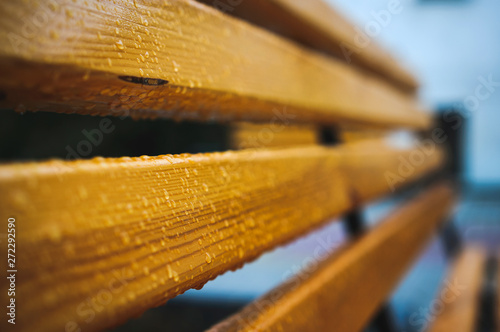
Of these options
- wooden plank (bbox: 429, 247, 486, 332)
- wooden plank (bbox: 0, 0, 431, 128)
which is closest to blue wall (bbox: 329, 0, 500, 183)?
wooden plank (bbox: 429, 247, 486, 332)

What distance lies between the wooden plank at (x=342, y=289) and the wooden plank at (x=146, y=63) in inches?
13.0

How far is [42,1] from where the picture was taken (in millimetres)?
393

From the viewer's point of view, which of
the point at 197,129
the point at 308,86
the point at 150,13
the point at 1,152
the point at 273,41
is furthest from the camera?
the point at 1,152

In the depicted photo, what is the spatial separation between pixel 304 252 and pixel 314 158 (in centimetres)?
298

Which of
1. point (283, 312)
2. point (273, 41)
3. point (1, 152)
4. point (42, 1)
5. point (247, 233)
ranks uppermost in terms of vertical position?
point (1, 152)

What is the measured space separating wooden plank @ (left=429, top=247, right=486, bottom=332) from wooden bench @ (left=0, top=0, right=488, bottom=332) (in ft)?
1.16

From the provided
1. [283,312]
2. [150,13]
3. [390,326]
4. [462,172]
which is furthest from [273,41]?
[462,172]

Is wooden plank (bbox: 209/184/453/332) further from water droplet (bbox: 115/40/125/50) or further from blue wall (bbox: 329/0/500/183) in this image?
blue wall (bbox: 329/0/500/183)

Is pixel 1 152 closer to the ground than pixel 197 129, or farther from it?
farther from it

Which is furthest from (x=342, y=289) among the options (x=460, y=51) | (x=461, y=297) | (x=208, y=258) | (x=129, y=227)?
(x=460, y=51)

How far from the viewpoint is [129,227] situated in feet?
1.45

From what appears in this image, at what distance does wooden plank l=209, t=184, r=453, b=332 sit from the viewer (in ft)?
2.32

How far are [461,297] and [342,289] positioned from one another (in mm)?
920

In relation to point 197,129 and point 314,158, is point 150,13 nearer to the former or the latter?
point 314,158
